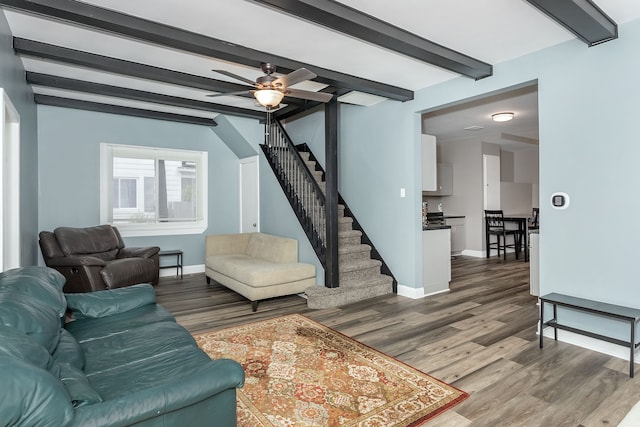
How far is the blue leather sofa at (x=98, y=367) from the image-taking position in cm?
114

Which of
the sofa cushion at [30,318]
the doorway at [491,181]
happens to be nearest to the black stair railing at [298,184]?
the sofa cushion at [30,318]

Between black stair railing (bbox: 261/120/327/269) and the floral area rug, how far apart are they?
166cm

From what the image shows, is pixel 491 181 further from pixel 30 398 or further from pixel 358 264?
pixel 30 398

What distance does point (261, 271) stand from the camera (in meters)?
4.32

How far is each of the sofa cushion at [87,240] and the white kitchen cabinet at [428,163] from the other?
4.43 m

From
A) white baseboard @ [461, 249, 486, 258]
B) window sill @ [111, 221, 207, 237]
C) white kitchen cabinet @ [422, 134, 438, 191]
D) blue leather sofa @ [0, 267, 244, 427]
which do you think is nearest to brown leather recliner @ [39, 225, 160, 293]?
window sill @ [111, 221, 207, 237]

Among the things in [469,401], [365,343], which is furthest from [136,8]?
[469,401]

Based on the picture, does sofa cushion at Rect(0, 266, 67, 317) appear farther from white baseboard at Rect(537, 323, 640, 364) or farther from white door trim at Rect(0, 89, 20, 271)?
white baseboard at Rect(537, 323, 640, 364)

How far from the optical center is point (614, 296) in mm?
2967

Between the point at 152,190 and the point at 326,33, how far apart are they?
4363mm

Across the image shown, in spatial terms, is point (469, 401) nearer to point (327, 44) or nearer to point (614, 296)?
point (614, 296)

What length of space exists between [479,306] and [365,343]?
1806 millimetres

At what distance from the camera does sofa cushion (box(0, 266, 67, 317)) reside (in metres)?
1.93

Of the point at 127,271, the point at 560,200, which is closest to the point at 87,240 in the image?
the point at 127,271
